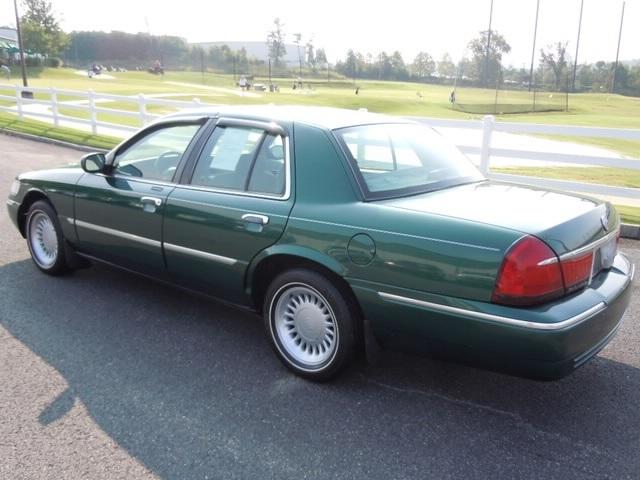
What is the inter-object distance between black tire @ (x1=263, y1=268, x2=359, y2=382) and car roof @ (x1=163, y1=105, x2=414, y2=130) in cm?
97

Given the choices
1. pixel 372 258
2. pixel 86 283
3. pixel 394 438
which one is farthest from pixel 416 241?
pixel 86 283

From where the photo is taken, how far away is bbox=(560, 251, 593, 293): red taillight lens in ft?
9.37

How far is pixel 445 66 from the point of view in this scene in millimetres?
113875

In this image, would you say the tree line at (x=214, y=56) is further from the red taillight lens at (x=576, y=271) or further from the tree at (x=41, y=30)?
the red taillight lens at (x=576, y=271)

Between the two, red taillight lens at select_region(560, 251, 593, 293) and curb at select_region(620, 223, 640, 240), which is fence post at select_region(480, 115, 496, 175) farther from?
red taillight lens at select_region(560, 251, 593, 293)

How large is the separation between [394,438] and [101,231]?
2.80 metres

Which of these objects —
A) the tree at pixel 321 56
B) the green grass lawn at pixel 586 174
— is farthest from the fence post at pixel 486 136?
the tree at pixel 321 56

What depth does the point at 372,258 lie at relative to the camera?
3.08 meters

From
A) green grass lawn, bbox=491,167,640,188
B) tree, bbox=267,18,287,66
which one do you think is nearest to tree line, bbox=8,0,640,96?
tree, bbox=267,18,287,66

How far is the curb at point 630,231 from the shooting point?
6910mm

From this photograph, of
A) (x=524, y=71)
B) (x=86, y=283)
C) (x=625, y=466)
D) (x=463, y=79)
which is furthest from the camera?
(x=463, y=79)

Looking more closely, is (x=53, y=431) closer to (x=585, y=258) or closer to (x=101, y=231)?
(x=101, y=231)

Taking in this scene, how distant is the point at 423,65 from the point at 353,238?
12257 cm

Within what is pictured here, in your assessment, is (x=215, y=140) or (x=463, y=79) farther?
(x=463, y=79)
